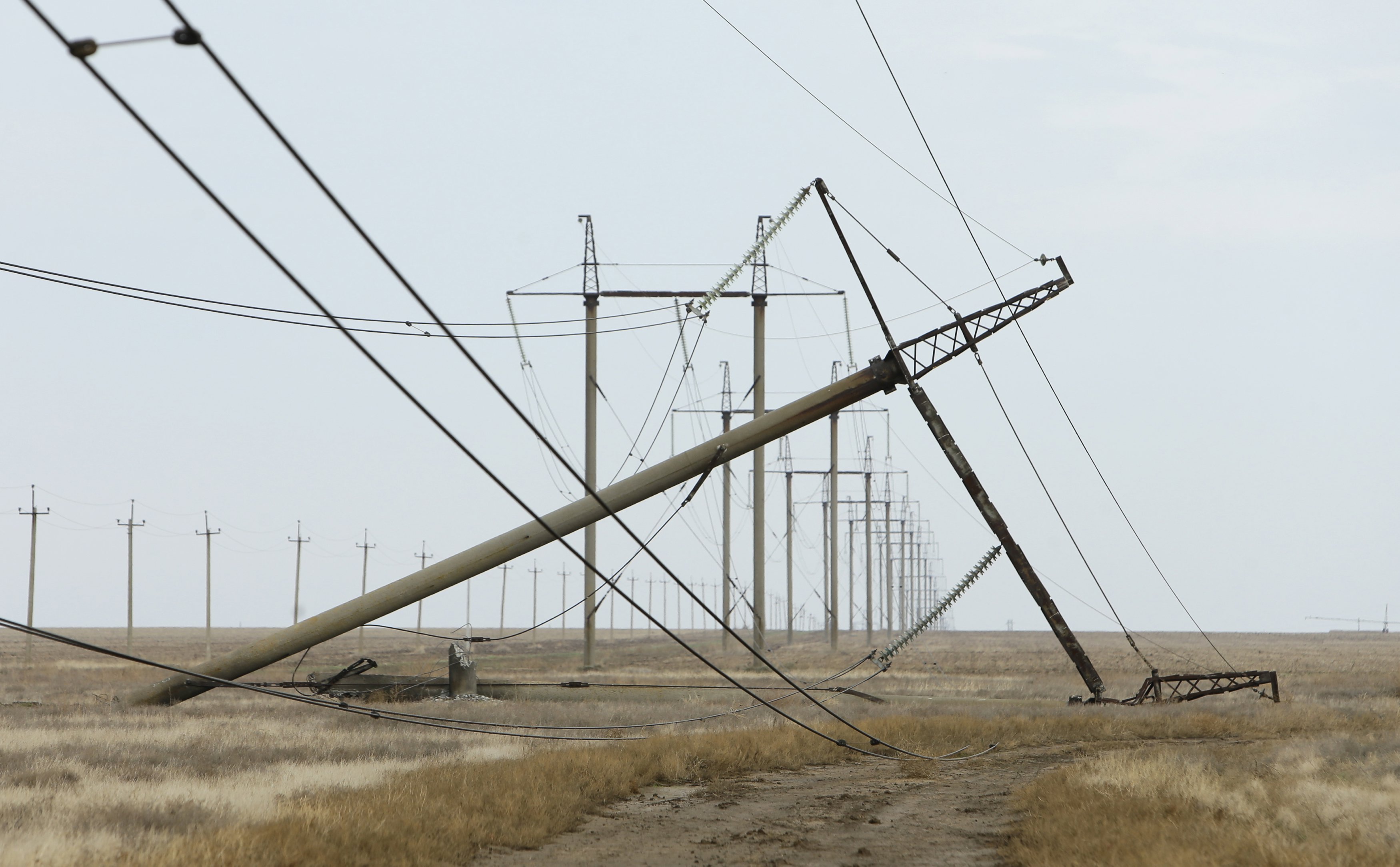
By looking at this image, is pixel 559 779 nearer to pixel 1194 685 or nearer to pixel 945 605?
pixel 945 605

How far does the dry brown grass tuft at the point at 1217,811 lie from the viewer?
9508mm

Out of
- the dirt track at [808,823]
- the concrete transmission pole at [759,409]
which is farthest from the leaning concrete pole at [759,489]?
the dirt track at [808,823]

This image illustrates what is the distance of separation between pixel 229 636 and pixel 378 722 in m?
176

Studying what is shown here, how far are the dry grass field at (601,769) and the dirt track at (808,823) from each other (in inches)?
12.2

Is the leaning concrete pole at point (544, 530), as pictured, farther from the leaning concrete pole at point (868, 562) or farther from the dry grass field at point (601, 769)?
the leaning concrete pole at point (868, 562)

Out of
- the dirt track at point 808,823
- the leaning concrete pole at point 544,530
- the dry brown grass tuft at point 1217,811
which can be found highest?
the leaning concrete pole at point 544,530

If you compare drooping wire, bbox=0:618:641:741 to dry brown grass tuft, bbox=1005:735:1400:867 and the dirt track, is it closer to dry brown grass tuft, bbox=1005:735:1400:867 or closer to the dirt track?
the dirt track

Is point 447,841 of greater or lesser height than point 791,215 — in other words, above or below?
below

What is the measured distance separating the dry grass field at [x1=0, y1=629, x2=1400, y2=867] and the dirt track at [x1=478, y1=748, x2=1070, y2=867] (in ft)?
1.02

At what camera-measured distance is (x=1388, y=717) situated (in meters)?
23.9

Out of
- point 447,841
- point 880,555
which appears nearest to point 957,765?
point 447,841

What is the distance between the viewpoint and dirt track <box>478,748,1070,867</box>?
11.0 m

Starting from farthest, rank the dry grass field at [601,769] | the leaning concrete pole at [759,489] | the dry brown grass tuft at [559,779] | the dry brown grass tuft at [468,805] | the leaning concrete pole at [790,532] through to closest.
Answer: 1. the leaning concrete pole at [790,532]
2. the leaning concrete pole at [759,489]
3. the dry grass field at [601,769]
4. the dry brown grass tuft at [559,779]
5. the dry brown grass tuft at [468,805]

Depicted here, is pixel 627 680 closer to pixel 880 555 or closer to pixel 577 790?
pixel 577 790
